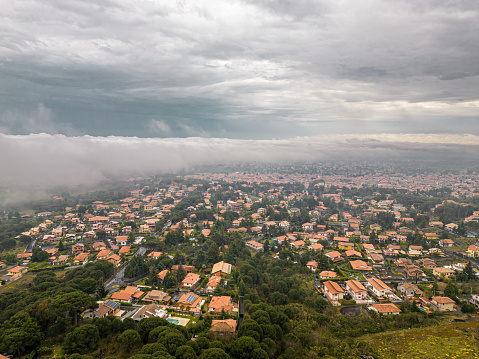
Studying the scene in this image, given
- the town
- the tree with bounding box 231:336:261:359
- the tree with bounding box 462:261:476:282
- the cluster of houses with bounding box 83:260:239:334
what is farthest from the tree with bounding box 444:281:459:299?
the tree with bounding box 231:336:261:359

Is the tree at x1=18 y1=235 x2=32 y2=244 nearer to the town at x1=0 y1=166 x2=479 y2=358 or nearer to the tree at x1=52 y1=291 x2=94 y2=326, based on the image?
the town at x1=0 y1=166 x2=479 y2=358

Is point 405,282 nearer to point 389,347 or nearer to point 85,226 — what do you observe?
point 389,347

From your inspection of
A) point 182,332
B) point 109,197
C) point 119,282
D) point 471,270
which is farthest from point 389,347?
point 109,197

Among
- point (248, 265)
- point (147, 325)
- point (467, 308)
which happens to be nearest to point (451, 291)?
point (467, 308)

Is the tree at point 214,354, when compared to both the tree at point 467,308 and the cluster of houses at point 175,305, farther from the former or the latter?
the tree at point 467,308

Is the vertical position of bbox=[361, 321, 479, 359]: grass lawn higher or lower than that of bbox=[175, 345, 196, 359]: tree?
lower

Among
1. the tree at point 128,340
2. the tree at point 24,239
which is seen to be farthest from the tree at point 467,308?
the tree at point 24,239

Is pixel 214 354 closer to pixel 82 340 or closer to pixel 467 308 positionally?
pixel 82 340
